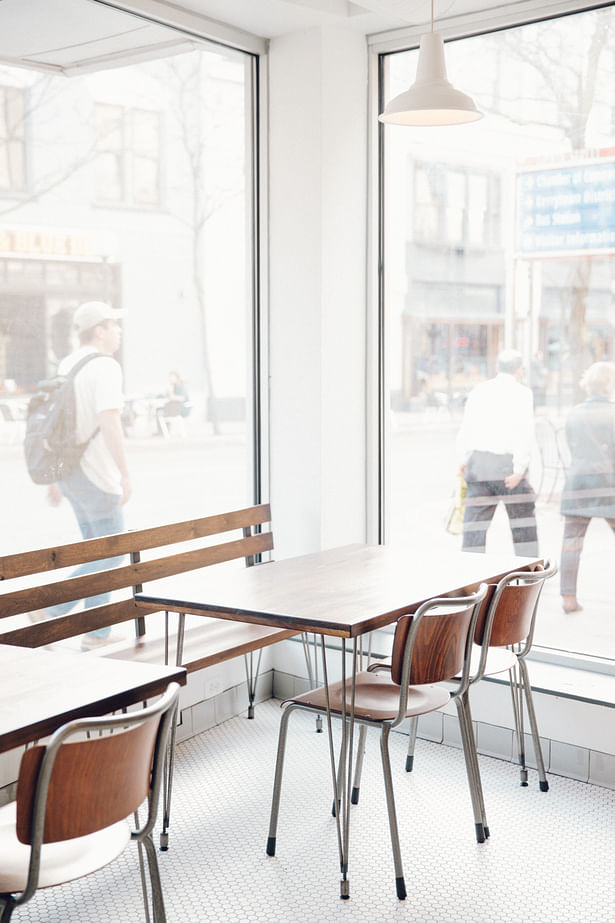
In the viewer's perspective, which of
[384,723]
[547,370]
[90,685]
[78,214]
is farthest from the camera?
[547,370]

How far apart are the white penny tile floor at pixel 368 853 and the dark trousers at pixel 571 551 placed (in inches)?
29.5

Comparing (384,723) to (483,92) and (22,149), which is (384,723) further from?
(483,92)

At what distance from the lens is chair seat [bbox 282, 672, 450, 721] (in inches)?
118

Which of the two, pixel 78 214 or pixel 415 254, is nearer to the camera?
pixel 78 214

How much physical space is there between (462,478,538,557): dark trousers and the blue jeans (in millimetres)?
1502

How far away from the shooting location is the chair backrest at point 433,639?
2.82 meters

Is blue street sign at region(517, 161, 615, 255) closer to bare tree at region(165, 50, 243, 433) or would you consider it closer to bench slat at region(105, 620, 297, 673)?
bare tree at region(165, 50, 243, 433)

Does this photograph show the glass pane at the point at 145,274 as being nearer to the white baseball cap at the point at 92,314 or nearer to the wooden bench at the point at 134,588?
the white baseball cap at the point at 92,314

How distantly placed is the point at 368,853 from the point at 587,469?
173cm

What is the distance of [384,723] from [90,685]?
1.01 metres

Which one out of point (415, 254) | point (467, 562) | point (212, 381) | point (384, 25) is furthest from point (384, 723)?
point (384, 25)

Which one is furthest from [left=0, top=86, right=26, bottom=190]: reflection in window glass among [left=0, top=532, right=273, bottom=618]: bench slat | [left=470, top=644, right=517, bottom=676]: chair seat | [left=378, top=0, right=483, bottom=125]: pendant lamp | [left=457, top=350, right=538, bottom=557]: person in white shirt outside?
[left=470, top=644, right=517, bottom=676]: chair seat

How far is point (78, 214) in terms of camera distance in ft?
12.4

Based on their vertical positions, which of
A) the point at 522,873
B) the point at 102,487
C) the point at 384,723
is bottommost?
the point at 522,873
